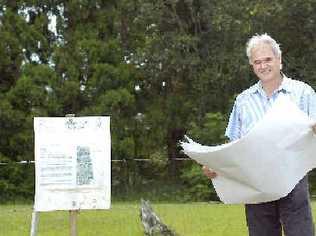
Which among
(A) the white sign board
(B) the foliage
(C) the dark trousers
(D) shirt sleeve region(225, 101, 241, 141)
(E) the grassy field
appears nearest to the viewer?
(C) the dark trousers

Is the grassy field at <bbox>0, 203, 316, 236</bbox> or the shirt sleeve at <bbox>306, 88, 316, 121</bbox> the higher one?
the shirt sleeve at <bbox>306, 88, 316, 121</bbox>

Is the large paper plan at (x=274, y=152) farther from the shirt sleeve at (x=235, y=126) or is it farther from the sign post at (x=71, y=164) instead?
the sign post at (x=71, y=164)

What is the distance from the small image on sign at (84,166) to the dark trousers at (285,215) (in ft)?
9.29

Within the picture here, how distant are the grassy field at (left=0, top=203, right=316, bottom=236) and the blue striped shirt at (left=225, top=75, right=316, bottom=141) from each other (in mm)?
4922

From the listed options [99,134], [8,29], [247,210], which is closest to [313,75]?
[8,29]

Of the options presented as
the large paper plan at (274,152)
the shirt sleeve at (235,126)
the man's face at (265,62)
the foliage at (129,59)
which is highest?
the foliage at (129,59)

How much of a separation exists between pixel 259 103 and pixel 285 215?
0.56 meters

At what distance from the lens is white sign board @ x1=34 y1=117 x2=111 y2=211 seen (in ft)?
20.5

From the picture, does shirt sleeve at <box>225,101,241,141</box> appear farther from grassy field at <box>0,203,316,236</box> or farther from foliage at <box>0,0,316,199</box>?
foliage at <box>0,0,316,199</box>

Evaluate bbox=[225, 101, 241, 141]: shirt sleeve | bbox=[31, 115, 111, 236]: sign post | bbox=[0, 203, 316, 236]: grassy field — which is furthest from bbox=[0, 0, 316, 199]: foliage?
bbox=[225, 101, 241, 141]: shirt sleeve

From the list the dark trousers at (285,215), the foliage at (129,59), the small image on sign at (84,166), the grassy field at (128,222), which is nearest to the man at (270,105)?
the dark trousers at (285,215)

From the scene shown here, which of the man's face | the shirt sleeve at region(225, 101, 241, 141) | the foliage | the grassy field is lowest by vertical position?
the grassy field

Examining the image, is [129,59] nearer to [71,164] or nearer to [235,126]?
[71,164]

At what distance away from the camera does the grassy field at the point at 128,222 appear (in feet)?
29.1
